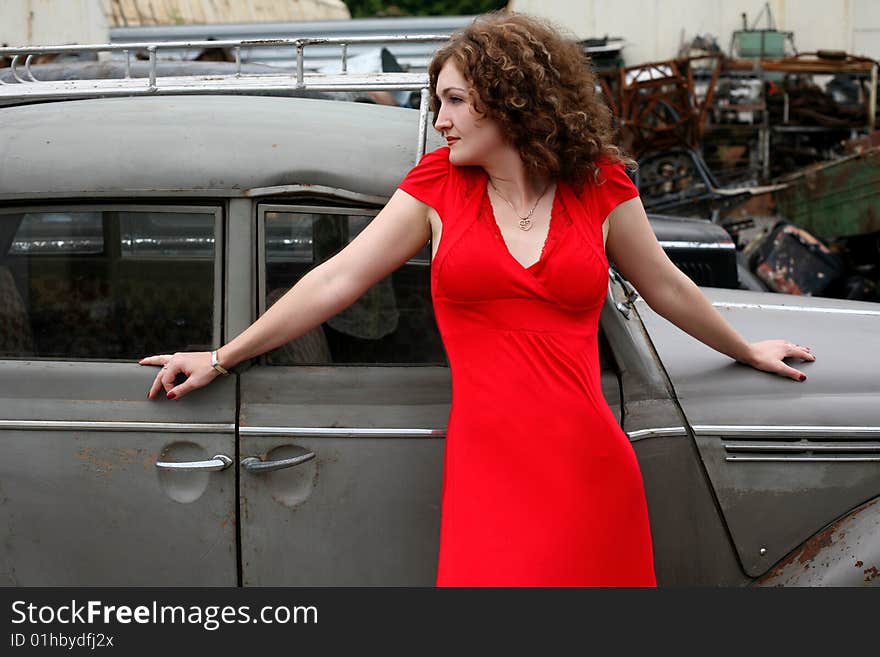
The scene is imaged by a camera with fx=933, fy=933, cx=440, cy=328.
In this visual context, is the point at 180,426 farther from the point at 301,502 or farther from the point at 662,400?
the point at 662,400

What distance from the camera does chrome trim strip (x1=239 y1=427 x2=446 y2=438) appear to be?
228 cm

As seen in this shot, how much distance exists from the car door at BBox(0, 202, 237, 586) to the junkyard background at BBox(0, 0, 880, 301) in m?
6.45

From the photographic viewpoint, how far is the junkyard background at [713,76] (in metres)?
9.05

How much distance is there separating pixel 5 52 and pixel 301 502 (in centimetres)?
155

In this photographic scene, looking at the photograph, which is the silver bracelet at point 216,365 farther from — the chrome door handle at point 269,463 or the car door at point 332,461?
the chrome door handle at point 269,463

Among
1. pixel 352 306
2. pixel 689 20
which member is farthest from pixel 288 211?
pixel 689 20

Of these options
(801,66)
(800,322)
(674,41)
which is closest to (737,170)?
(801,66)

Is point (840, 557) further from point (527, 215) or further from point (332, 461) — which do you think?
point (332, 461)

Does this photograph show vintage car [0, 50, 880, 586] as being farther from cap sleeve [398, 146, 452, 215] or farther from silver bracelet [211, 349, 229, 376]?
cap sleeve [398, 146, 452, 215]

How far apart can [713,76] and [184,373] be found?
13.3m

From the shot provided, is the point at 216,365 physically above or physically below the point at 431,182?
below

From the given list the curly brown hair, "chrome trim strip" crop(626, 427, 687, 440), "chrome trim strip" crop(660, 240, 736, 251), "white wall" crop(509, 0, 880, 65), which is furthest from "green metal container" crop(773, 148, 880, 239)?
"white wall" crop(509, 0, 880, 65)

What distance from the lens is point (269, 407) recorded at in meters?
2.30
